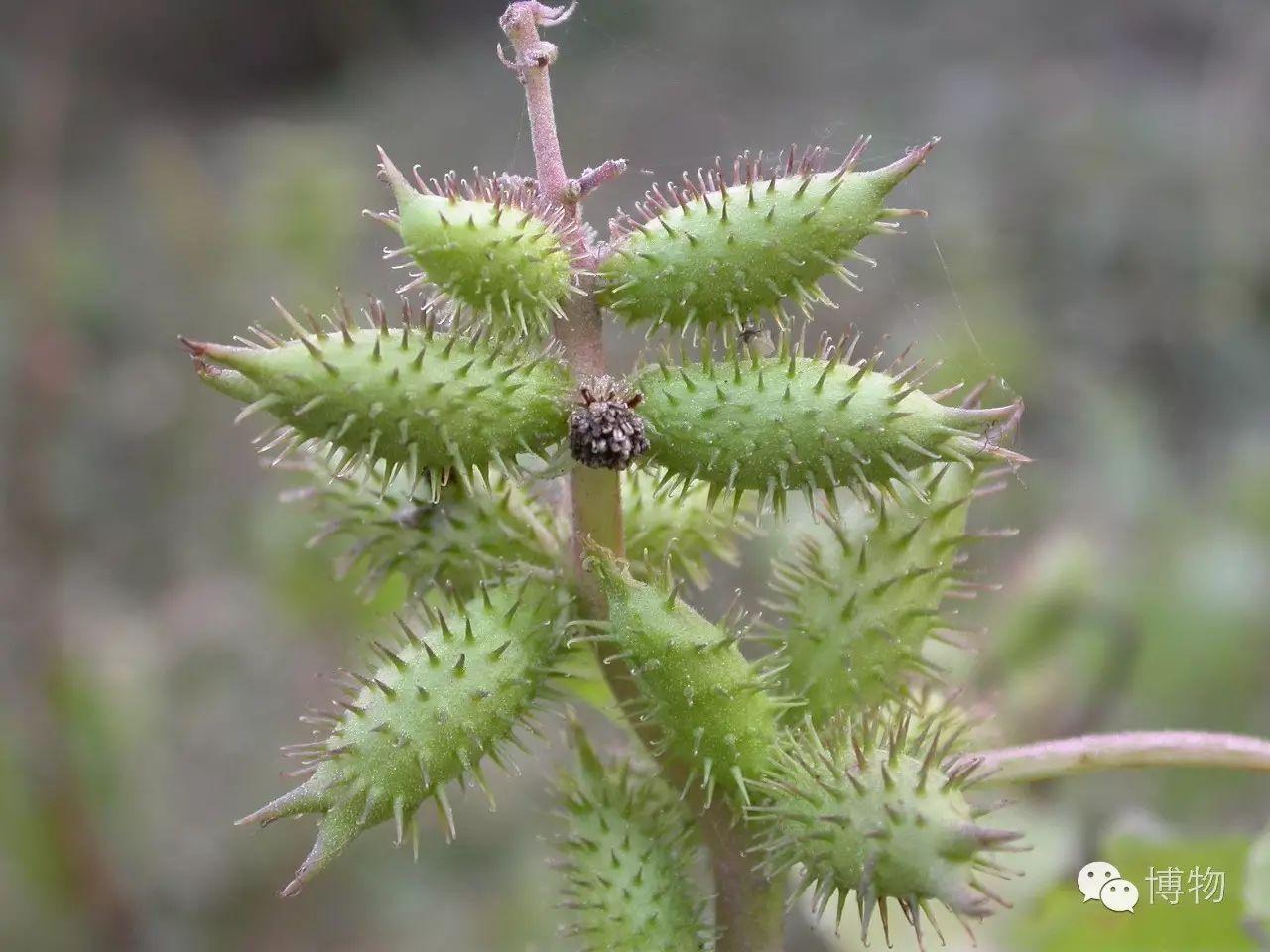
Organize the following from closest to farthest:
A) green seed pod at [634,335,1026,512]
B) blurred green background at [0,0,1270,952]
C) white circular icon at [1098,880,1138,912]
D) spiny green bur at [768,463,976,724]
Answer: green seed pod at [634,335,1026,512] → spiny green bur at [768,463,976,724] → white circular icon at [1098,880,1138,912] → blurred green background at [0,0,1270,952]

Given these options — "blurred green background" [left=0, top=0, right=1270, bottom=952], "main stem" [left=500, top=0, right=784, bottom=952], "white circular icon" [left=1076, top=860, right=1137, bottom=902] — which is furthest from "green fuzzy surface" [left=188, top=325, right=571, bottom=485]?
"white circular icon" [left=1076, top=860, right=1137, bottom=902]

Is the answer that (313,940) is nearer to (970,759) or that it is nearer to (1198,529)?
(1198,529)

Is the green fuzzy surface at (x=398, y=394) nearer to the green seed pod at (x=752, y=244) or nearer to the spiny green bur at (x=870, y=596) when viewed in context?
the green seed pod at (x=752, y=244)

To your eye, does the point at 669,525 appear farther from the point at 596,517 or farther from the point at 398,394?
the point at 398,394

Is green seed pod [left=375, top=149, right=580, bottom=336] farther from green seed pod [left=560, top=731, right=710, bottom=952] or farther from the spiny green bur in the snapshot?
green seed pod [left=560, top=731, right=710, bottom=952]

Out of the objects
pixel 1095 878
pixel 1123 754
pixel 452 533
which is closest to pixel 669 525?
pixel 452 533

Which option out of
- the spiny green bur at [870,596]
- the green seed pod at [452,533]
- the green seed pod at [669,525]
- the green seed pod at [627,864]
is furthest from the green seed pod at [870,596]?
the green seed pod at [452,533]
